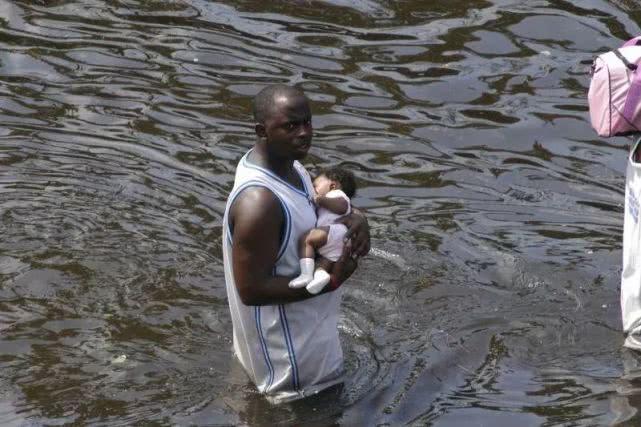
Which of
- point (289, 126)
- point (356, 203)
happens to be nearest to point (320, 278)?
point (289, 126)

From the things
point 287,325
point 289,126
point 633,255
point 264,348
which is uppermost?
point 289,126

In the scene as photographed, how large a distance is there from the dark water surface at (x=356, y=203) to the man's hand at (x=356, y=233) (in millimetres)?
747

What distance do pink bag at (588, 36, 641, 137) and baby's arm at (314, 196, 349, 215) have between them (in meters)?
1.40

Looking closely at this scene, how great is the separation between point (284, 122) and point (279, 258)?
570 mm

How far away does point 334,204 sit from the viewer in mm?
5516

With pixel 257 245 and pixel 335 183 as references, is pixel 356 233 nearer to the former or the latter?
pixel 335 183

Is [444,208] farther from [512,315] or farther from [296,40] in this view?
[296,40]

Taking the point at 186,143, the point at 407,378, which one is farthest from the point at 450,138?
the point at 407,378

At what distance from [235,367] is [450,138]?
143 inches

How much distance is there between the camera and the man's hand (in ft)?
18.0

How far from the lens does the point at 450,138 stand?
9.33m

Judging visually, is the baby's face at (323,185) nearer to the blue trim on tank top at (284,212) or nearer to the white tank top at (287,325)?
the white tank top at (287,325)

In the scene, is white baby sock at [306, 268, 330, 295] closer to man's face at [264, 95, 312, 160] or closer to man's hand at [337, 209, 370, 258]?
man's hand at [337, 209, 370, 258]

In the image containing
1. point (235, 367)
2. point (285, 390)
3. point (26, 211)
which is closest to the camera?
point (285, 390)
